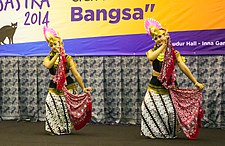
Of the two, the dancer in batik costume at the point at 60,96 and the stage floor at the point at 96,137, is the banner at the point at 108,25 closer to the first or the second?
the stage floor at the point at 96,137

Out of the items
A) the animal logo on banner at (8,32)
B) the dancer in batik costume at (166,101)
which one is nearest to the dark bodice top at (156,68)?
the dancer in batik costume at (166,101)

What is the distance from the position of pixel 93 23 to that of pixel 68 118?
5.95 feet

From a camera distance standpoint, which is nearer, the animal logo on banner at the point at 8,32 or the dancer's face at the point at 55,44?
the dancer's face at the point at 55,44

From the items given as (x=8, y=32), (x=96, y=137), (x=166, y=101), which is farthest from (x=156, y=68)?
(x=8, y=32)

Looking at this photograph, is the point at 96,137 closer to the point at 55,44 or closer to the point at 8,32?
the point at 55,44

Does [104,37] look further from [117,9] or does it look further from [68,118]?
[68,118]

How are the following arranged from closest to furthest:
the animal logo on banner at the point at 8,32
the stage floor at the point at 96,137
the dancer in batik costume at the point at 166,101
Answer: the stage floor at the point at 96,137, the dancer in batik costume at the point at 166,101, the animal logo on banner at the point at 8,32

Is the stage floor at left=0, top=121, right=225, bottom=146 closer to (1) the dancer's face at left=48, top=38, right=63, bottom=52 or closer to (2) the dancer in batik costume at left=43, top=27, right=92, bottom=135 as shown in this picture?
(2) the dancer in batik costume at left=43, top=27, right=92, bottom=135

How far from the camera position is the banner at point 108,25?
632 cm

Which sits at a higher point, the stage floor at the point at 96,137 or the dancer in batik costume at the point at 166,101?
the dancer in batik costume at the point at 166,101

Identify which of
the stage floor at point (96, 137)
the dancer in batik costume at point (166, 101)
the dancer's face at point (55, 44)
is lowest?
the stage floor at point (96, 137)

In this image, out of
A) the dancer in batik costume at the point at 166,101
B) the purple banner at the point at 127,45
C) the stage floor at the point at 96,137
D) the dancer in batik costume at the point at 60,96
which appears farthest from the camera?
the purple banner at the point at 127,45

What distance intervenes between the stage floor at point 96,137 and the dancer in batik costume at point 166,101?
0.46ft

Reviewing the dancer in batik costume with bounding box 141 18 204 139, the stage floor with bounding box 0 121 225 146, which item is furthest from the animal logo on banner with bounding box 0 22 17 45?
the dancer in batik costume with bounding box 141 18 204 139
